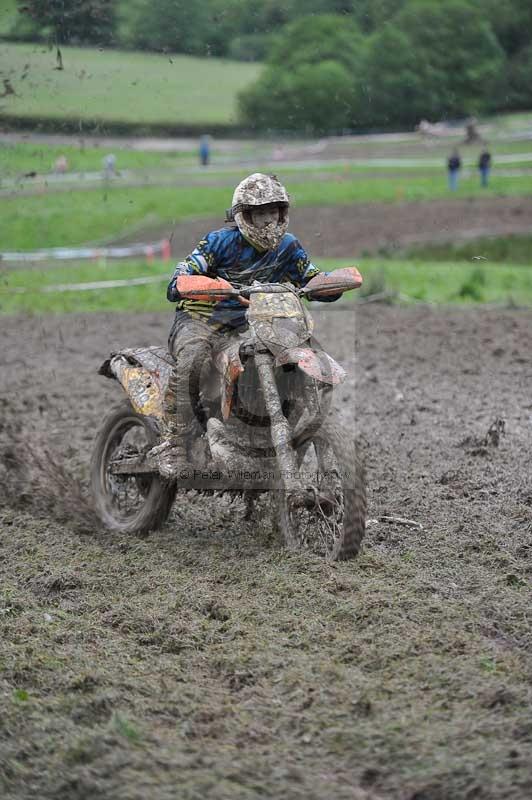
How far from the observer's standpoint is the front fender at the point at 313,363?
260 inches

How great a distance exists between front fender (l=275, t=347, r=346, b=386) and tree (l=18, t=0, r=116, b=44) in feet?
27.0

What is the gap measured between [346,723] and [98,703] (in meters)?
1.02

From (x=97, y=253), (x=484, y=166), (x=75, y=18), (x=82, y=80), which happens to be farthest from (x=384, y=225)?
(x=75, y=18)

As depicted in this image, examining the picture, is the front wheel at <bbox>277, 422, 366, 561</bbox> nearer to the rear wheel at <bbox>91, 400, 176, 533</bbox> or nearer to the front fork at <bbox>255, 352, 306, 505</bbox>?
the front fork at <bbox>255, 352, 306, 505</bbox>

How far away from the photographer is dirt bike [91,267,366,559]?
6.61m

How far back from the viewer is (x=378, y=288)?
763 inches

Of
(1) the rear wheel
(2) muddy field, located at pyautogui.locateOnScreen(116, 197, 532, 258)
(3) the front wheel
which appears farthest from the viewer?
(2) muddy field, located at pyautogui.locateOnScreen(116, 197, 532, 258)

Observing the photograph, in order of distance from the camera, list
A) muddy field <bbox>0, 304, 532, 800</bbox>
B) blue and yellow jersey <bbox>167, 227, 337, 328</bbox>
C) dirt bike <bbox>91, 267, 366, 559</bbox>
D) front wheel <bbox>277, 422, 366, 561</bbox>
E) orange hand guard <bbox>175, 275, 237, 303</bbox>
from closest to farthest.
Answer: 1. muddy field <bbox>0, 304, 532, 800</bbox>
2. front wheel <bbox>277, 422, 366, 561</bbox>
3. dirt bike <bbox>91, 267, 366, 559</bbox>
4. orange hand guard <bbox>175, 275, 237, 303</bbox>
5. blue and yellow jersey <bbox>167, 227, 337, 328</bbox>

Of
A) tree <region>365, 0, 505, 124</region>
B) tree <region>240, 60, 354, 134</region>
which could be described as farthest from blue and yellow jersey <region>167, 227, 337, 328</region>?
tree <region>365, 0, 505, 124</region>

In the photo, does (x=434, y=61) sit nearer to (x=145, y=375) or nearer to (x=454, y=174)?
(x=454, y=174)

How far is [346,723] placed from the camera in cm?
462

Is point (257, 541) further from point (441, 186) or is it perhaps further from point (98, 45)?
point (441, 186)

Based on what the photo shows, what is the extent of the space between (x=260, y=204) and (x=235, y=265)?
1.61ft

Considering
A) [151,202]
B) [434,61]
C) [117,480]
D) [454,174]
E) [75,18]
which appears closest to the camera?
[117,480]
